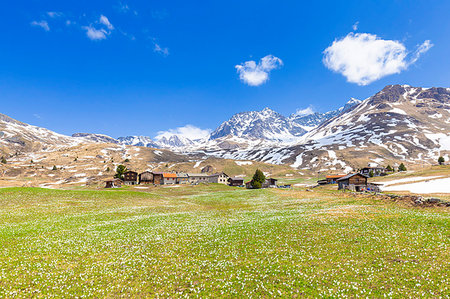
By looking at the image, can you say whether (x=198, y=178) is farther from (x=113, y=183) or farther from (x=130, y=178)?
(x=113, y=183)

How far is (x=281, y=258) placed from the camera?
15586mm

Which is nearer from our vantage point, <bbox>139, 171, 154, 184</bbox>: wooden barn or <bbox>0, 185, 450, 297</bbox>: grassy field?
<bbox>0, 185, 450, 297</bbox>: grassy field

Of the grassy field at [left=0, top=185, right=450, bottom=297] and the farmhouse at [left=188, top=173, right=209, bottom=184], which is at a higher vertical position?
the farmhouse at [left=188, top=173, right=209, bottom=184]

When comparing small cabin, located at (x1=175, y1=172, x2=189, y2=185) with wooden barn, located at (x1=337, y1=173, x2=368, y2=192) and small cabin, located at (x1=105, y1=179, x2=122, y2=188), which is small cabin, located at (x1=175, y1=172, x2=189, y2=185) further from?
wooden barn, located at (x1=337, y1=173, x2=368, y2=192)

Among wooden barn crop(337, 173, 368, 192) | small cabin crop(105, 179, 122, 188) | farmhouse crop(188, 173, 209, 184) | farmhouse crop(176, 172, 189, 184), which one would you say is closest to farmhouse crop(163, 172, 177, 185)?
farmhouse crop(176, 172, 189, 184)

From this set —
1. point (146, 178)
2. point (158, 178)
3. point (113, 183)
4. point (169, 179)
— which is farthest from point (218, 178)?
point (113, 183)

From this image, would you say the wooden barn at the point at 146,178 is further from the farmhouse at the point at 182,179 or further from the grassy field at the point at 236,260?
the grassy field at the point at 236,260

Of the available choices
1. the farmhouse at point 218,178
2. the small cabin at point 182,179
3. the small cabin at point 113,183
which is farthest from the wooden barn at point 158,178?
the farmhouse at point 218,178

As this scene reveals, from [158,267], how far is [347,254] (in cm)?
1434

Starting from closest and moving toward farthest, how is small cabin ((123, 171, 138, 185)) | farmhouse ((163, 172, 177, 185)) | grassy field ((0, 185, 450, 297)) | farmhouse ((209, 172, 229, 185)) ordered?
grassy field ((0, 185, 450, 297)) → farmhouse ((163, 172, 177, 185)) → small cabin ((123, 171, 138, 185)) → farmhouse ((209, 172, 229, 185))

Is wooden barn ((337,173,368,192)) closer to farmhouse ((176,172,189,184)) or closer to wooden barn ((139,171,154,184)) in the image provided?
farmhouse ((176,172,189,184))

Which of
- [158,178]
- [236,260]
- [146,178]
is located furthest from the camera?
[158,178]

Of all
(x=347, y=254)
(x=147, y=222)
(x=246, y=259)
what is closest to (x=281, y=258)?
(x=246, y=259)

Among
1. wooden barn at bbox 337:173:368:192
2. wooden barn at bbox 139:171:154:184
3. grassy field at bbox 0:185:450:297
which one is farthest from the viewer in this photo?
wooden barn at bbox 139:171:154:184
